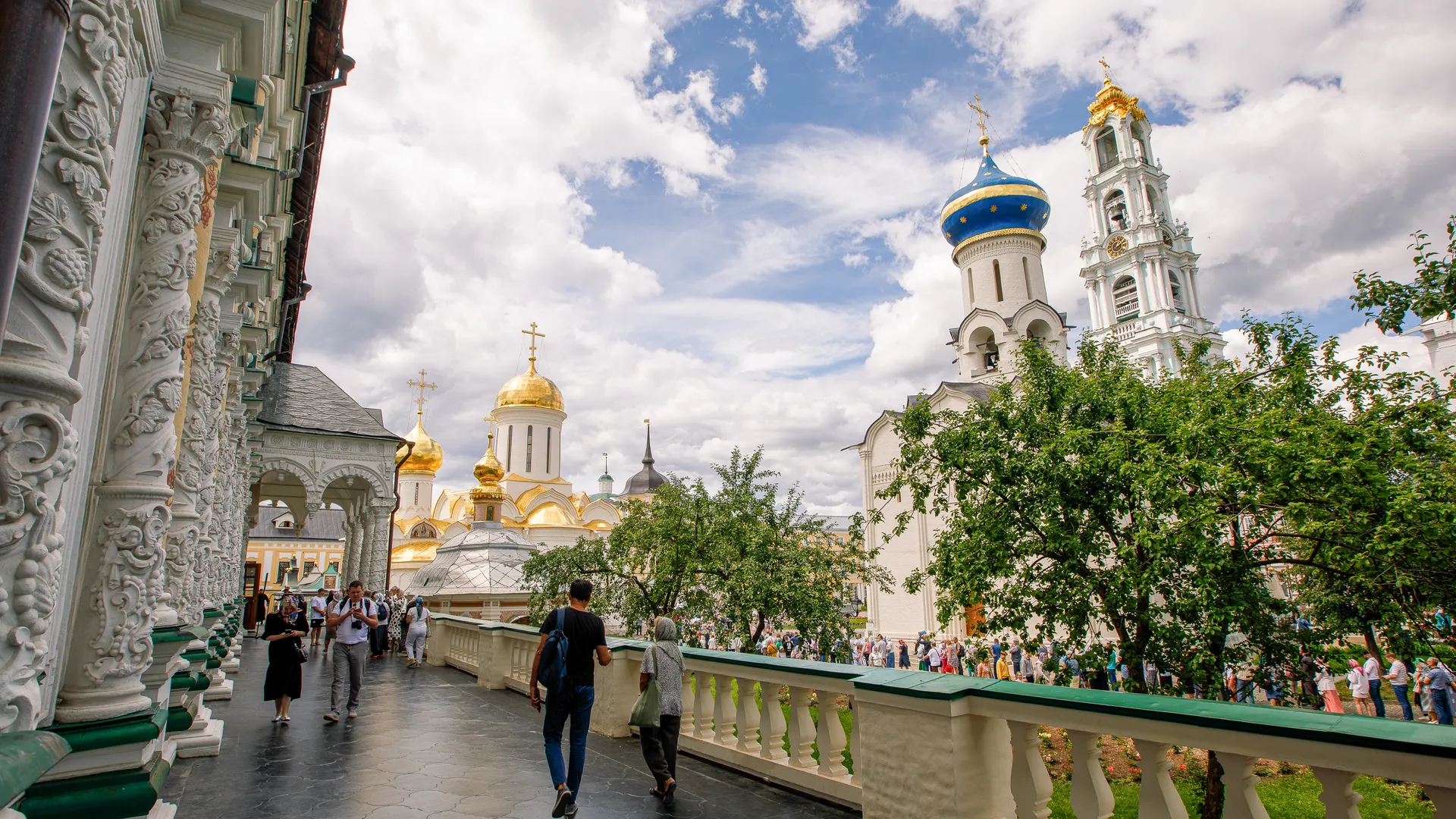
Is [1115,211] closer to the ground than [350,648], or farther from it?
farther from it

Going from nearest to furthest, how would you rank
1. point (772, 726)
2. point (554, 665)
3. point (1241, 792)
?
point (1241, 792)
point (554, 665)
point (772, 726)

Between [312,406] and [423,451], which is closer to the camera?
[312,406]

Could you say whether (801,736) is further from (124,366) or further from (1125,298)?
(1125,298)

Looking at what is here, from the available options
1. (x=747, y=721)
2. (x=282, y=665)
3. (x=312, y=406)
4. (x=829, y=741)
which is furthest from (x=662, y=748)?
(x=312, y=406)

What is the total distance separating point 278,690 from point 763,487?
9919mm

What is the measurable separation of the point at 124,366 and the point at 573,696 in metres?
3.17

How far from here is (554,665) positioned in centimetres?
511

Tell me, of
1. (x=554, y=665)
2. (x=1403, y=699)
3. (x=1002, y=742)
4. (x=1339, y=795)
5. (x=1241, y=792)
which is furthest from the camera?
(x=1403, y=699)

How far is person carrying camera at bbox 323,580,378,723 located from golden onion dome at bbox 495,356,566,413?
43690 mm

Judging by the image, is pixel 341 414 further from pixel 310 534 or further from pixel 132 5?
pixel 310 534

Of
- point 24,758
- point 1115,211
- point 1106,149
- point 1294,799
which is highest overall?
point 1106,149

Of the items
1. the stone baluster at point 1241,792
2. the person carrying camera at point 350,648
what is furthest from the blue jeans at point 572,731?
the person carrying camera at point 350,648

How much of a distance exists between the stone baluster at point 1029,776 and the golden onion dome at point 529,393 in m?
49.9

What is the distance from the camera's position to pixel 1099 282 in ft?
171
